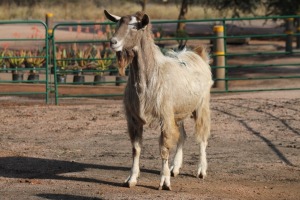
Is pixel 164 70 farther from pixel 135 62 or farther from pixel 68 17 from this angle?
pixel 68 17

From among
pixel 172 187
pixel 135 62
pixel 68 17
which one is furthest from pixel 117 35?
pixel 68 17

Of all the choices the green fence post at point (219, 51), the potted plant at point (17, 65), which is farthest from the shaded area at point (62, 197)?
the potted plant at point (17, 65)

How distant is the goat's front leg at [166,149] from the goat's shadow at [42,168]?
2.69 ft

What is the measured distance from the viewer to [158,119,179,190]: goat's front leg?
972cm

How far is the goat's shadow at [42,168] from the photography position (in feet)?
35.2

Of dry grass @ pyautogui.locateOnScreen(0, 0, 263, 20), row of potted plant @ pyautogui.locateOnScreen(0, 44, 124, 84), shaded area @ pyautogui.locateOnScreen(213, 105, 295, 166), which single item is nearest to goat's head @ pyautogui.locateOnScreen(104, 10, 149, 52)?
shaded area @ pyautogui.locateOnScreen(213, 105, 295, 166)

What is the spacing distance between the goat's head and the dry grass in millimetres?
44615

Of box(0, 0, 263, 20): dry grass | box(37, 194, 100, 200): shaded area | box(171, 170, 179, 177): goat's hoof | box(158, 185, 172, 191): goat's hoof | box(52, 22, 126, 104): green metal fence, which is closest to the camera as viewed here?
box(37, 194, 100, 200): shaded area

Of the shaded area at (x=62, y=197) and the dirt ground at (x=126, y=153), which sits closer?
the shaded area at (x=62, y=197)

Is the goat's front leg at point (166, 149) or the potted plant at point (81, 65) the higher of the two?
the potted plant at point (81, 65)

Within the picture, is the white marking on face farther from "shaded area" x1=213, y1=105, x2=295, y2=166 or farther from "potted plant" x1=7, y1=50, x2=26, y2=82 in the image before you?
"potted plant" x1=7, y1=50, x2=26, y2=82

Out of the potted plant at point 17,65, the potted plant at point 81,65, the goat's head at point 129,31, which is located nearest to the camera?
the goat's head at point 129,31

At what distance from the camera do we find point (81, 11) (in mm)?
63719

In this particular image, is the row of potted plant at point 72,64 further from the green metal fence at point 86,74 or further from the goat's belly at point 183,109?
the goat's belly at point 183,109
